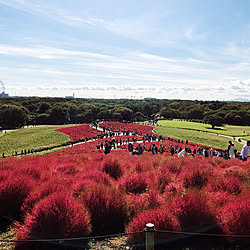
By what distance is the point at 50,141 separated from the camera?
41.9 m

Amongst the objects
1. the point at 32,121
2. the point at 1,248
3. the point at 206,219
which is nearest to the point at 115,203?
the point at 206,219

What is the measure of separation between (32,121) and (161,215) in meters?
96.1

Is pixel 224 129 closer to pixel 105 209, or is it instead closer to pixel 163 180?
pixel 163 180

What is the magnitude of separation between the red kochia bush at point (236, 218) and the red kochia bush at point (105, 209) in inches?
92.1

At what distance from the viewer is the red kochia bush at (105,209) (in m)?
5.27

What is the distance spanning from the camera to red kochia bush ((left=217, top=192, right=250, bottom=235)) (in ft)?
14.4

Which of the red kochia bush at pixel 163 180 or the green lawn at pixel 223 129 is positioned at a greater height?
the red kochia bush at pixel 163 180

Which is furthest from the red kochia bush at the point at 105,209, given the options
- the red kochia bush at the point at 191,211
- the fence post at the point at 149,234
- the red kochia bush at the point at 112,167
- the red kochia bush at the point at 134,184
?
the red kochia bush at the point at 112,167

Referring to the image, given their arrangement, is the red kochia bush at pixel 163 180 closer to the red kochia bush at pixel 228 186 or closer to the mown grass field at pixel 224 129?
the red kochia bush at pixel 228 186

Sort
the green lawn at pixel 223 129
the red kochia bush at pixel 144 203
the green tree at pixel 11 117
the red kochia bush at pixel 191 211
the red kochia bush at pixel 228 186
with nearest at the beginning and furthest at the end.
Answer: the red kochia bush at pixel 191 211, the red kochia bush at pixel 144 203, the red kochia bush at pixel 228 186, the green lawn at pixel 223 129, the green tree at pixel 11 117

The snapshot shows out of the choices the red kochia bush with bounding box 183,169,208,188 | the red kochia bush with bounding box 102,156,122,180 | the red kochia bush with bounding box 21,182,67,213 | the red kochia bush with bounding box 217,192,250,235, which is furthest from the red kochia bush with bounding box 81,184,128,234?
the red kochia bush with bounding box 102,156,122,180

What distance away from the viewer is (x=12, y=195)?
5812mm

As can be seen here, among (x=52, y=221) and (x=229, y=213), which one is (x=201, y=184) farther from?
(x=52, y=221)

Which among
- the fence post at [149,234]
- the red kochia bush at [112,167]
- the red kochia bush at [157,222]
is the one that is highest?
the fence post at [149,234]
